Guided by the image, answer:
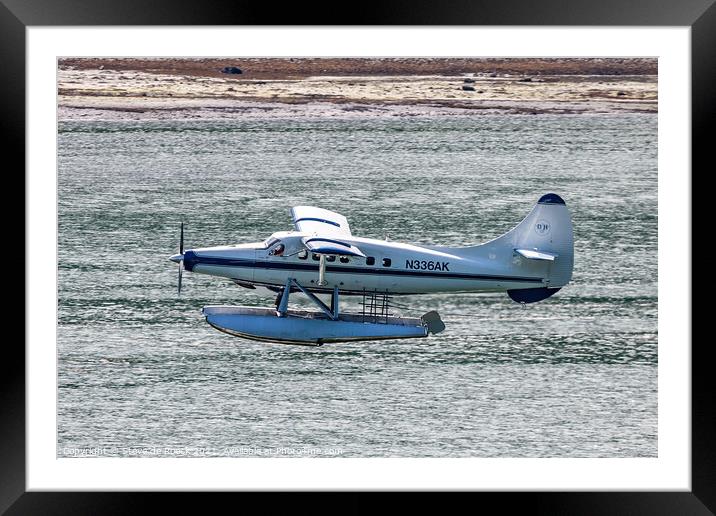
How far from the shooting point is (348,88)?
47969 millimetres

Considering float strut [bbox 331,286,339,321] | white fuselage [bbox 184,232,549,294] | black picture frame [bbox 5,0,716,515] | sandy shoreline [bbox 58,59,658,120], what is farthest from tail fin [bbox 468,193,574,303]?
sandy shoreline [bbox 58,59,658,120]

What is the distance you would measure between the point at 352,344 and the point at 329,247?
5.08 m

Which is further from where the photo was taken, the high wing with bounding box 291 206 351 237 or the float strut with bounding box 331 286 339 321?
the high wing with bounding box 291 206 351 237

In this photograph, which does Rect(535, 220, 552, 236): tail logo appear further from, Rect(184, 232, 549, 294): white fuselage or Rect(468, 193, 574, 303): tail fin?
Rect(184, 232, 549, 294): white fuselage

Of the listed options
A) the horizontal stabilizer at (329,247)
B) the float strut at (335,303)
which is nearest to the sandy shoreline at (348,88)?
the float strut at (335,303)

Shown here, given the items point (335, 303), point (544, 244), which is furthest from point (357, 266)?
point (544, 244)

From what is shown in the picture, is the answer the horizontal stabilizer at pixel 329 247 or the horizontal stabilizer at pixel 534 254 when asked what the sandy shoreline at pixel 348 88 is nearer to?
the horizontal stabilizer at pixel 534 254

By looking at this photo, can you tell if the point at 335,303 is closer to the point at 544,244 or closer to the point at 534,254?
the point at 534,254

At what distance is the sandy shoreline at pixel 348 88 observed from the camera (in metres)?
47.4

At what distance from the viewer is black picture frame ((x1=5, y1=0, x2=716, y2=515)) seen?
15.3 metres

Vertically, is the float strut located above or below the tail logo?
below

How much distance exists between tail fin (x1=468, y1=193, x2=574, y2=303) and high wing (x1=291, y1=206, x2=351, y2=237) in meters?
2.94
